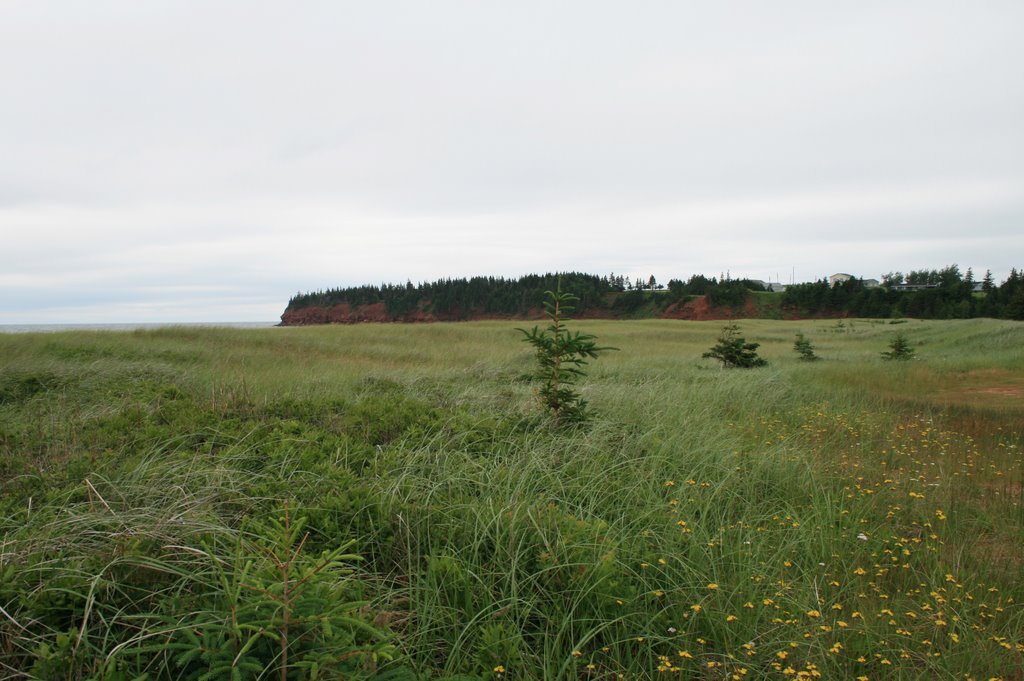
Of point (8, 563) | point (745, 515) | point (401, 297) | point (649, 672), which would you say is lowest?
point (649, 672)

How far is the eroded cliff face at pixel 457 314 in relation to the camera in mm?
80875

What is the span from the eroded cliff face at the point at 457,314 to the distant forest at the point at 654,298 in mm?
424

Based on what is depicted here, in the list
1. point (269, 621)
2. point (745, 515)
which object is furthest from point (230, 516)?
point (745, 515)

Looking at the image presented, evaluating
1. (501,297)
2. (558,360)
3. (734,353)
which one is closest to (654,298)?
(501,297)

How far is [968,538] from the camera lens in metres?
4.37

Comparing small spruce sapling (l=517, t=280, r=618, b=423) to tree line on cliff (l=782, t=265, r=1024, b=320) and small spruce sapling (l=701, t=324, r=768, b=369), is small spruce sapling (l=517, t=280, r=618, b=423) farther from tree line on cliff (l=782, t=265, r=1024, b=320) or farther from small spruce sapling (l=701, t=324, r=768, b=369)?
tree line on cliff (l=782, t=265, r=1024, b=320)

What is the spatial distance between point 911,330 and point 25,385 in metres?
43.2

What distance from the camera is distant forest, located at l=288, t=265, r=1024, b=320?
7200 centimetres

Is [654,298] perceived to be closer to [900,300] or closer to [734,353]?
[900,300]

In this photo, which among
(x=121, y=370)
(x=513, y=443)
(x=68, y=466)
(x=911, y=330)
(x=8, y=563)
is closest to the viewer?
(x=8, y=563)

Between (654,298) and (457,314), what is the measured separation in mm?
29281

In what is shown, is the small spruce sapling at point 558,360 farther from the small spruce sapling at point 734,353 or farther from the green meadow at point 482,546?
the small spruce sapling at point 734,353

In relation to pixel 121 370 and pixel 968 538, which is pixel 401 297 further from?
pixel 968 538

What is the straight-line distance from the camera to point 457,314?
83.7m
